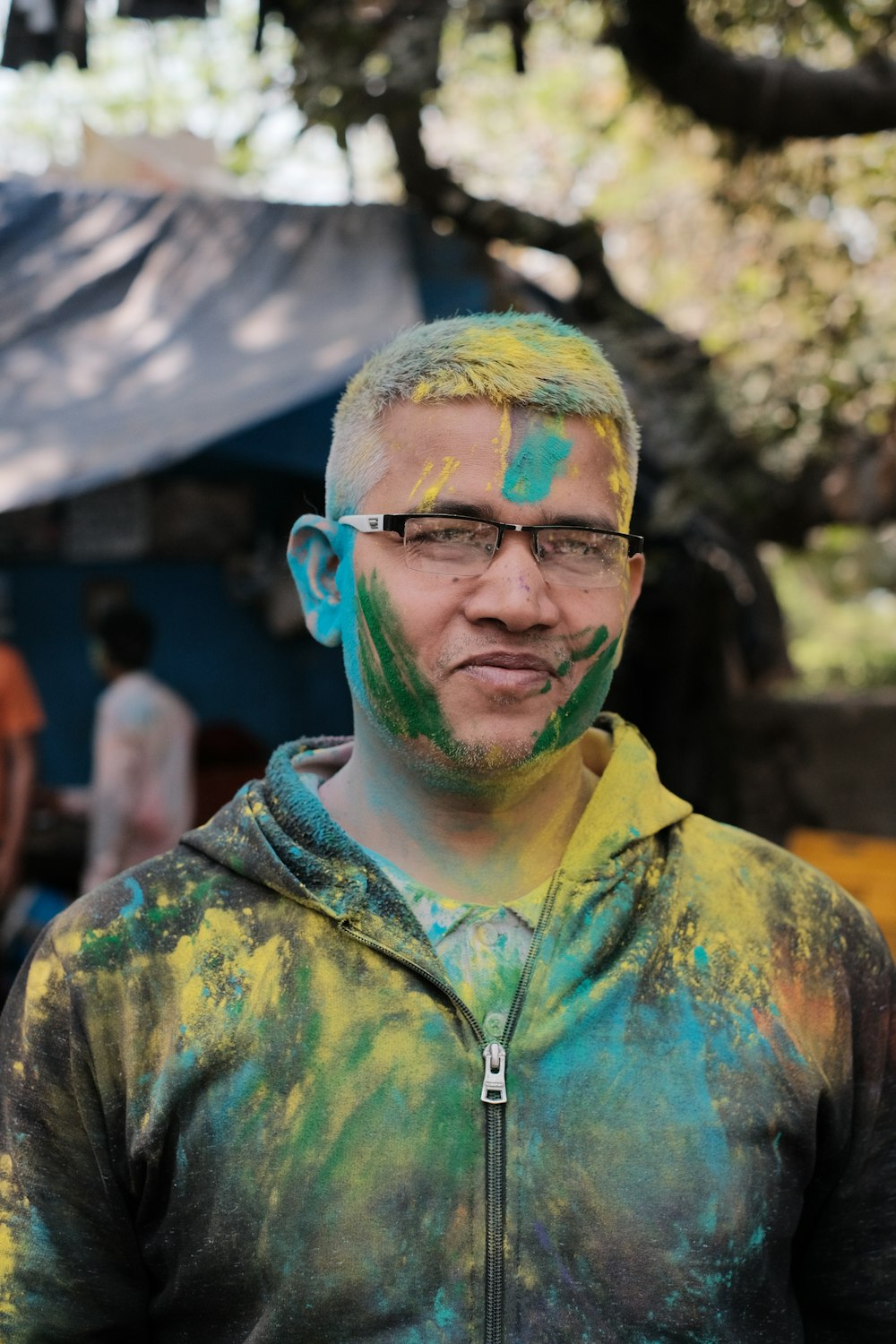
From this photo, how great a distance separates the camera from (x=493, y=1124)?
4.29 feet

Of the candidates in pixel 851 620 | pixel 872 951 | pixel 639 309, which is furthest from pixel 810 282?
pixel 851 620

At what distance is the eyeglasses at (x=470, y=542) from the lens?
1.41 m

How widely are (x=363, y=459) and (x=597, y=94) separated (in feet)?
34.2

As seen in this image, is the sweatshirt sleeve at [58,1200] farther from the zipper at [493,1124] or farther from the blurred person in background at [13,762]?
the blurred person in background at [13,762]

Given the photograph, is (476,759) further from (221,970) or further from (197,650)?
(197,650)

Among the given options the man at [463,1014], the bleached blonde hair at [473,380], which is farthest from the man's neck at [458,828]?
the bleached blonde hair at [473,380]

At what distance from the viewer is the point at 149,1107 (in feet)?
4.33

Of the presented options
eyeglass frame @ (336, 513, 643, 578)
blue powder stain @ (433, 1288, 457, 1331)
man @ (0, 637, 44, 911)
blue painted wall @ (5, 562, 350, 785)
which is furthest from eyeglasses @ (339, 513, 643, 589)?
blue painted wall @ (5, 562, 350, 785)

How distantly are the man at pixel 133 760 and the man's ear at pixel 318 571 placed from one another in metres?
2.85

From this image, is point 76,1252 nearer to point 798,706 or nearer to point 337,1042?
point 337,1042

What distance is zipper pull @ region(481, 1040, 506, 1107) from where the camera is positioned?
1.31 metres

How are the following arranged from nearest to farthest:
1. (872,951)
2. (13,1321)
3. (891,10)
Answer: (13,1321) → (872,951) → (891,10)

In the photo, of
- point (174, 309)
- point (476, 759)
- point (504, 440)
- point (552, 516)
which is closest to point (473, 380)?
point (504, 440)

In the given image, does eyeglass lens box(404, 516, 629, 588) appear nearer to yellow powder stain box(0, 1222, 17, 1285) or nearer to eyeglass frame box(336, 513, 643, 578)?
eyeglass frame box(336, 513, 643, 578)
